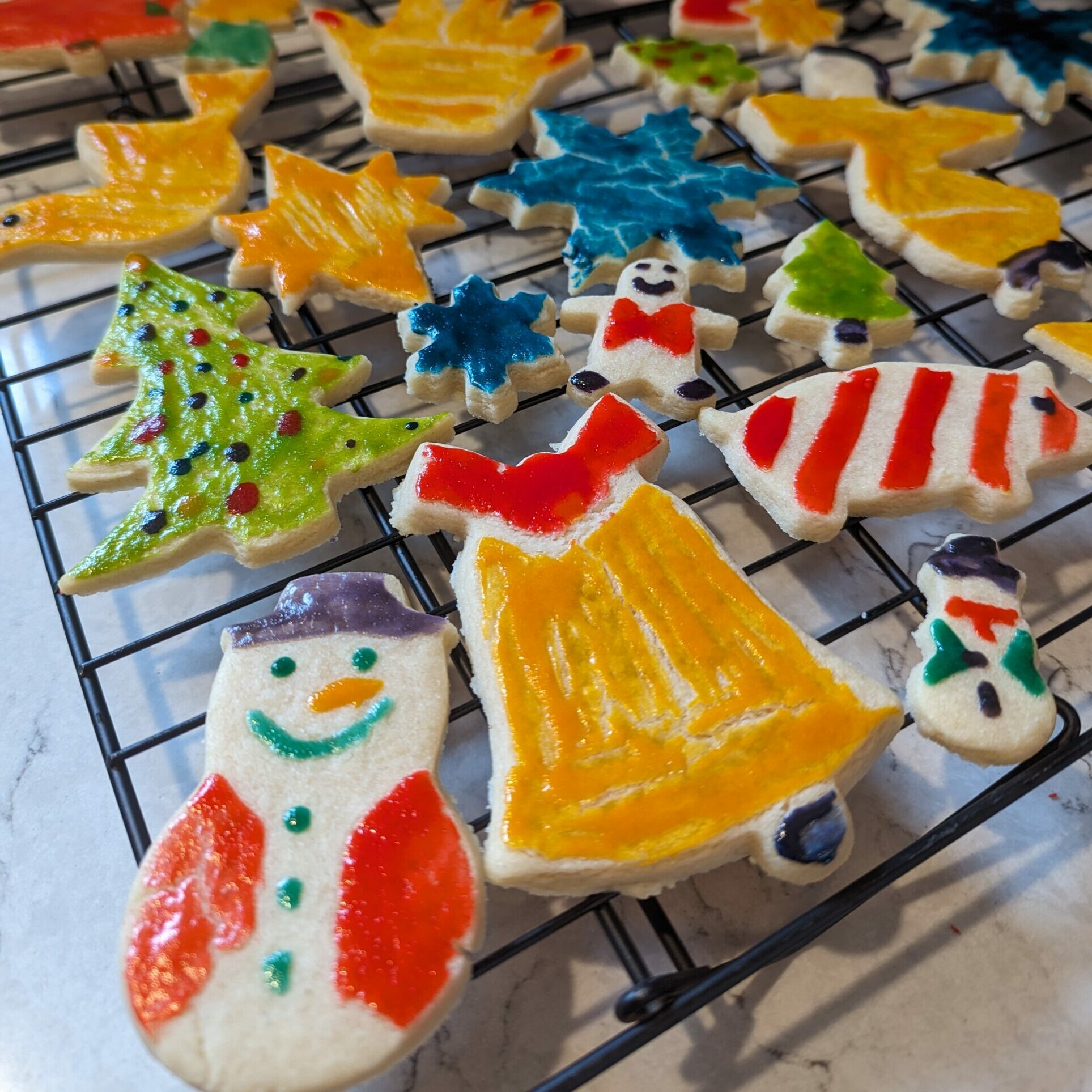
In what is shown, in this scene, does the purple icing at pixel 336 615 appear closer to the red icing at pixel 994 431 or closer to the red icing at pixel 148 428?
the red icing at pixel 148 428

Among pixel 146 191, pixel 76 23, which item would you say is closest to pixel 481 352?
pixel 146 191

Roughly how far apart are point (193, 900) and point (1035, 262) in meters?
1.13

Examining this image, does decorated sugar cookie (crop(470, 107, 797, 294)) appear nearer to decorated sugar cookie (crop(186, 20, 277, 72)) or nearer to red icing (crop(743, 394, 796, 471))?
red icing (crop(743, 394, 796, 471))

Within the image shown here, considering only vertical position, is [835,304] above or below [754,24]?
below

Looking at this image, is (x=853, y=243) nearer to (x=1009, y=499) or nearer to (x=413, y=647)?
(x=1009, y=499)

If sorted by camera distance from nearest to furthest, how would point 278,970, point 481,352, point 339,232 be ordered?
1. point 278,970
2. point 481,352
3. point 339,232

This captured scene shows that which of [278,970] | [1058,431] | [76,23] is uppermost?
[76,23]

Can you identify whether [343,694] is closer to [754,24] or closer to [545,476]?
[545,476]

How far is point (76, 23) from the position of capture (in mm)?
1310

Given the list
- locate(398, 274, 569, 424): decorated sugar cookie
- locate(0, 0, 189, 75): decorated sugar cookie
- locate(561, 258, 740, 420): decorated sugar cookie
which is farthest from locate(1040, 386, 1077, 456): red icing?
locate(0, 0, 189, 75): decorated sugar cookie

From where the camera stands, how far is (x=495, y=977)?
812 mm

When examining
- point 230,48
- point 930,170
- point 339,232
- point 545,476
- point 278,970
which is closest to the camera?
point 278,970

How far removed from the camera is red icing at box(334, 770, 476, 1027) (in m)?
0.67

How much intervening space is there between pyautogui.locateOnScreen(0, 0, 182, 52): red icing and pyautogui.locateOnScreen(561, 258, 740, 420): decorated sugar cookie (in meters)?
0.77
